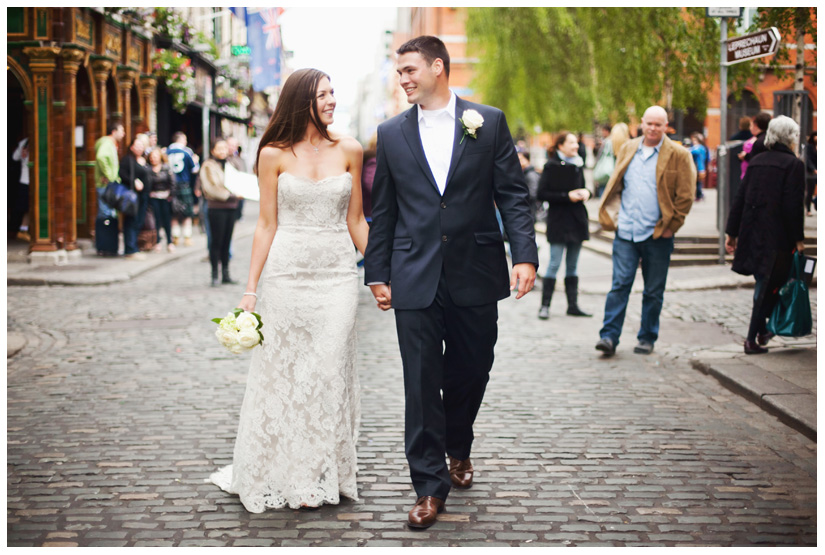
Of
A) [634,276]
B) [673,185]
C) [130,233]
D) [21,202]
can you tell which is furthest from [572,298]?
[21,202]

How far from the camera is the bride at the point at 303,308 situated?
4.38 metres

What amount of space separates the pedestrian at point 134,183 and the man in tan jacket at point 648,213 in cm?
970

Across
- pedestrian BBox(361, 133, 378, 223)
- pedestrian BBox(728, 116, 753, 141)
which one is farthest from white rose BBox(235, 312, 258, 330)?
pedestrian BBox(728, 116, 753, 141)

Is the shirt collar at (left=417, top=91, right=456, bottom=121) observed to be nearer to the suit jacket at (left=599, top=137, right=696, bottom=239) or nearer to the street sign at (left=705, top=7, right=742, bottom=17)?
the suit jacket at (left=599, top=137, right=696, bottom=239)

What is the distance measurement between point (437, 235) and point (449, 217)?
9 cm

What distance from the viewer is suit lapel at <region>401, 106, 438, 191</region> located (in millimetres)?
4188

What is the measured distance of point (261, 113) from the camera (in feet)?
180

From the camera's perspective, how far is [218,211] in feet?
41.4

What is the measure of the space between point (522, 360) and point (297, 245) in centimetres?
378

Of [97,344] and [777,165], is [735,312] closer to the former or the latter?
[777,165]

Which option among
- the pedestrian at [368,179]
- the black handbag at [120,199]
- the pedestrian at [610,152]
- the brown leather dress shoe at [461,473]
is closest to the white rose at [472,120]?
the brown leather dress shoe at [461,473]

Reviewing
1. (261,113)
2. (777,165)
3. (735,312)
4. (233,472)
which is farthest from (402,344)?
(261,113)

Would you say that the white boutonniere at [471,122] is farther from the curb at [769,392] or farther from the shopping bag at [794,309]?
the shopping bag at [794,309]

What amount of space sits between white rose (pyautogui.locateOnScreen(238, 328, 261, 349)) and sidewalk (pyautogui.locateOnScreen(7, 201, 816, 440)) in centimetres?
326
